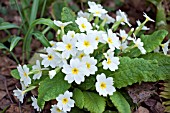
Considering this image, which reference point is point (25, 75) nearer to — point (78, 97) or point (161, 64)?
point (78, 97)

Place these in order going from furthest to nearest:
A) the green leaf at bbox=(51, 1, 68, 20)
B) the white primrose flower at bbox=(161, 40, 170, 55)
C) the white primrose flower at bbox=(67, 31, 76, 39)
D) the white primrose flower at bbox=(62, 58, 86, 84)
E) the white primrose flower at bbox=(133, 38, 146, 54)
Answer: the green leaf at bbox=(51, 1, 68, 20) < the white primrose flower at bbox=(161, 40, 170, 55) < the white primrose flower at bbox=(133, 38, 146, 54) < the white primrose flower at bbox=(67, 31, 76, 39) < the white primrose flower at bbox=(62, 58, 86, 84)

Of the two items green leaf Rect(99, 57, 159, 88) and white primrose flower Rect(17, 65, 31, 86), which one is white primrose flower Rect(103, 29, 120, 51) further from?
white primrose flower Rect(17, 65, 31, 86)

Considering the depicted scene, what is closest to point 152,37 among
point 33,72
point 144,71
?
point 144,71

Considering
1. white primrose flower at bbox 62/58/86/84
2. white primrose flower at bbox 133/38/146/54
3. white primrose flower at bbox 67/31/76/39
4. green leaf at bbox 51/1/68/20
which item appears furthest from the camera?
green leaf at bbox 51/1/68/20

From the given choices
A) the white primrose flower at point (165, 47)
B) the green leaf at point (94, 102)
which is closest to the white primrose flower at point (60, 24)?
the green leaf at point (94, 102)

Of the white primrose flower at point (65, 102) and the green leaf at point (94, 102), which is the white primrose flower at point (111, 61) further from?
the white primrose flower at point (65, 102)

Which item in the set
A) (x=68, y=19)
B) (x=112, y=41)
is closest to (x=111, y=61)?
(x=112, y=41)

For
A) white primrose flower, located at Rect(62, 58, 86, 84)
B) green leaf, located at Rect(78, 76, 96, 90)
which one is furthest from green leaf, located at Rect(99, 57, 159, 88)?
white primrose flower, located at Rect(62, 58, 86, 84)
